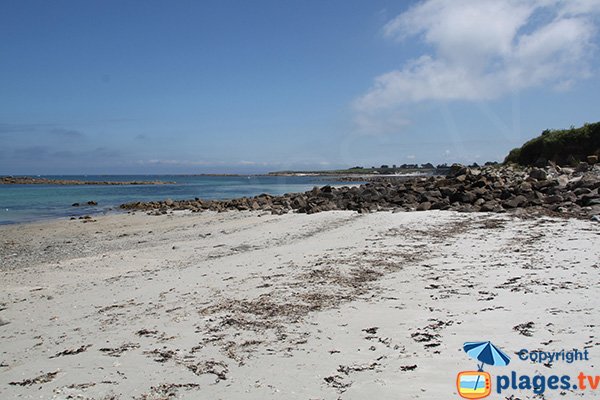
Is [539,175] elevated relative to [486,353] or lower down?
elevated

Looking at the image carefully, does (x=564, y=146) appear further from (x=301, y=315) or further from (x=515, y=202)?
(x=301, y=315)

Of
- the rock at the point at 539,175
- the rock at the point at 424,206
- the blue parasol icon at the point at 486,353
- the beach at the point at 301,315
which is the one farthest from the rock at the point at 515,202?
the blue parasol icon at the point at 486,353

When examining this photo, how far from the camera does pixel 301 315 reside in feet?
16.5

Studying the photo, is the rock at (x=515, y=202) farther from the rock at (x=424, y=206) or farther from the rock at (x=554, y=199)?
the rock at (x=424, y=206)

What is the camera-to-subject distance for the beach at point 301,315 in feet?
11.6

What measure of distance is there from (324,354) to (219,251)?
6.33 meters

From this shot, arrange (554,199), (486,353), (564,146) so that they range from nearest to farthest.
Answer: (486,353)
(554,199)
(564,146)

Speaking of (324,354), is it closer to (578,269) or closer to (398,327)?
(398,327)

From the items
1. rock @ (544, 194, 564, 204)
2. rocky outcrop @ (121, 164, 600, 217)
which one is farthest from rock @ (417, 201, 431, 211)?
rock @ (544, 194, 564, 204)

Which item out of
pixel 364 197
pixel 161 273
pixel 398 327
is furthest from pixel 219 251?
pixel 364 197

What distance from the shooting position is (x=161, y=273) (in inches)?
311

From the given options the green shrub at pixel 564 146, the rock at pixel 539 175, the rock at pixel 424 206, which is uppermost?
the green shrub at pixel 564 146

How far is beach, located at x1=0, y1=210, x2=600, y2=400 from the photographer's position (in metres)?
3.52

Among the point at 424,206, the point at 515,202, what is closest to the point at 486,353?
the point at 515,202
